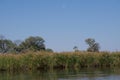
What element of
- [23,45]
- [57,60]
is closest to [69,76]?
[57,60]

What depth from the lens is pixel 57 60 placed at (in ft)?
110

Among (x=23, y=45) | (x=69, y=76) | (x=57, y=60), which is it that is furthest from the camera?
(x=23, y=45)

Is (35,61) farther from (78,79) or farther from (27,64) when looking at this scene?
(78,79)

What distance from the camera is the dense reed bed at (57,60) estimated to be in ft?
103

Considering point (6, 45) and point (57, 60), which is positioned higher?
point (6, 45)

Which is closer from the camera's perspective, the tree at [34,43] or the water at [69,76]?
the water at [69,76]

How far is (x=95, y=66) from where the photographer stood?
35.5 meters

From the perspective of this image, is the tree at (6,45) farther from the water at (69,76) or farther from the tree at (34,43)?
the water at (69,76)

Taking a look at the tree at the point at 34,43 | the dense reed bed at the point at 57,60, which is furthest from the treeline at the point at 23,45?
the dense reed bed at the point at 57,60

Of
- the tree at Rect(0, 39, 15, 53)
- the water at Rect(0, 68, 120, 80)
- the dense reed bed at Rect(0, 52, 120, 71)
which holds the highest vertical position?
the tree at Rect(0, 39, 15, 53)

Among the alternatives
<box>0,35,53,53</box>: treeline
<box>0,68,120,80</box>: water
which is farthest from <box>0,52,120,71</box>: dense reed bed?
<box>0,35,53,53</box>: treeline

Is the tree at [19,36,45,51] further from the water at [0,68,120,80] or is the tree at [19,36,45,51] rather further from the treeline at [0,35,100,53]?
the water at [0,68,120,80]

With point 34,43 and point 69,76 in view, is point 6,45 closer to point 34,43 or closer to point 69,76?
point 34,43

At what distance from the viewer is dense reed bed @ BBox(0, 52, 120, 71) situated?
103 feet
